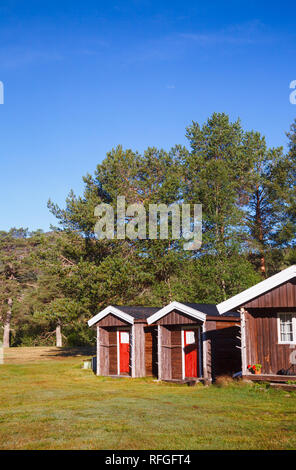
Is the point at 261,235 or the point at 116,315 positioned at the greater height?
the point at 261,235

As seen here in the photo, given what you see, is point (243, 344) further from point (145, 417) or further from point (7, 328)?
point (7, 328)

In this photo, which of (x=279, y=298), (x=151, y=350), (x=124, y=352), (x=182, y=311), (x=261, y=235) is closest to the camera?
(x=279, y=298)

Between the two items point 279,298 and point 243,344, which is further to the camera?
point 243,344

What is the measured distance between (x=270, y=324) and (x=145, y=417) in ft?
29.0

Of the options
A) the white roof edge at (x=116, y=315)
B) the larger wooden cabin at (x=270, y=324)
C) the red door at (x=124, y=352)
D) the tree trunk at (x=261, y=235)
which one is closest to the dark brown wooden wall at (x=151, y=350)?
the white roof edge at (x=116, y=315)

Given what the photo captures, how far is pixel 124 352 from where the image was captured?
91.1 feet

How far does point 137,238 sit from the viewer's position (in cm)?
3909

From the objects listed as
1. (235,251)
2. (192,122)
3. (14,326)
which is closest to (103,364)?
(235,251)

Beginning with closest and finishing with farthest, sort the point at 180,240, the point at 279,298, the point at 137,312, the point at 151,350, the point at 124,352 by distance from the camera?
the point at 279,298, the point at 151,350, the point at 137,312, the point at 124,352, the point at 180,240

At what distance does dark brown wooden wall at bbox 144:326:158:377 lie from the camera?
26.4m

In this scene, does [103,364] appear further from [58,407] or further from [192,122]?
[192,122]

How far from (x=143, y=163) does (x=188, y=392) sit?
2660 centimetres

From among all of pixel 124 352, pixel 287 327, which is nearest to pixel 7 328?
pixel 124 352

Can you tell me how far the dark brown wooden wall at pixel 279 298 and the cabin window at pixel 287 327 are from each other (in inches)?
30.3
